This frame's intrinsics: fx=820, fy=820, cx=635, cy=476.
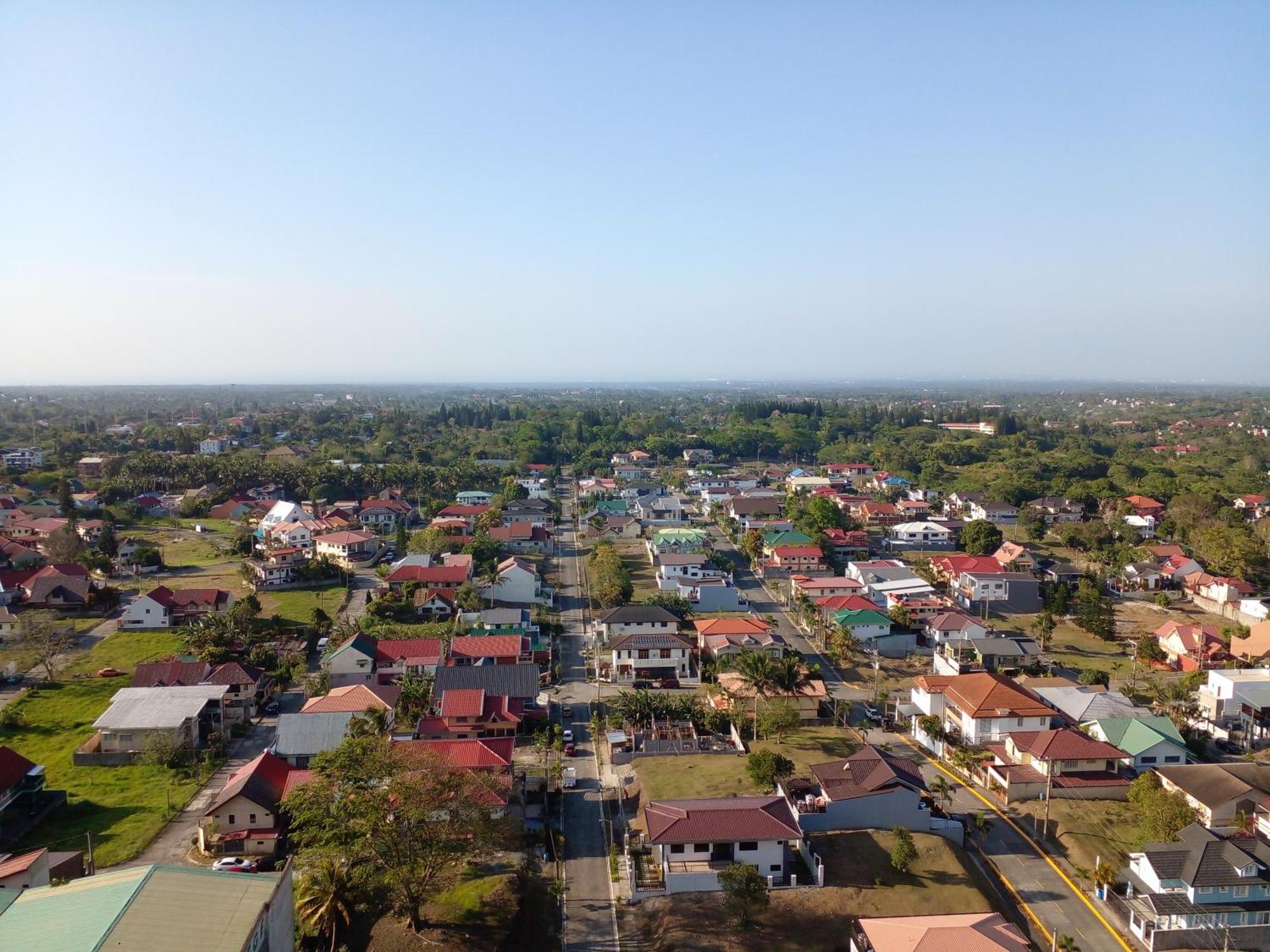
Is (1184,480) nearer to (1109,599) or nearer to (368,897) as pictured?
(1109,599)

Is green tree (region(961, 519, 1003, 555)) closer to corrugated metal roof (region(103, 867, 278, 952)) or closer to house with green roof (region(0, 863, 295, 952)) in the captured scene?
house with green roof (region(0, 863, 295, 952))

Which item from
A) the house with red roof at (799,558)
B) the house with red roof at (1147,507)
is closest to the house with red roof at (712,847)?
the house with red roof at (799,558)

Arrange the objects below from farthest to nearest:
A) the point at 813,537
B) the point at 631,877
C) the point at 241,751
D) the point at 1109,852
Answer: the point at 813,537 → the point at 241,751 → the point at 1109,852 → the point at 631,877

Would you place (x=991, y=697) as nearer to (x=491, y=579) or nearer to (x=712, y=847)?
(x=712, y=847)

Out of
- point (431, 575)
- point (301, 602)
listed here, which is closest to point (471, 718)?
point (431, 575)

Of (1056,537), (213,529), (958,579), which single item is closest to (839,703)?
(958,579)

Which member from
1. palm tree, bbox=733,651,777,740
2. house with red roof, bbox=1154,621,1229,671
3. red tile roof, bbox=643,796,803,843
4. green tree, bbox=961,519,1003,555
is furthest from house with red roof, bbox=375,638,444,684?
green tree, bbox=961,519,1003,555

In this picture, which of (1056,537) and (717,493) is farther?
(717,493)
